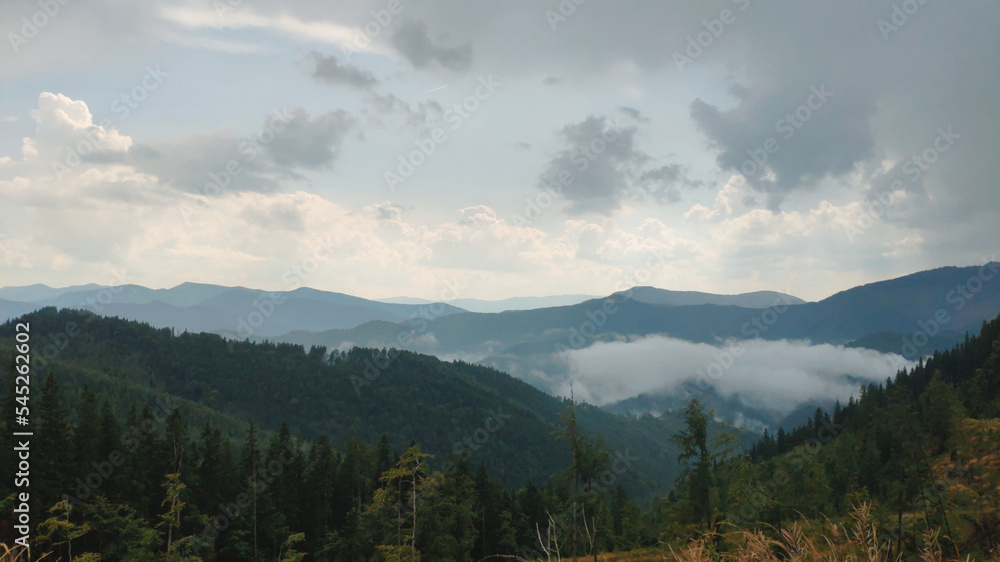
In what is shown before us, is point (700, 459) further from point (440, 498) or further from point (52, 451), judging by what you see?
point (52, 451)

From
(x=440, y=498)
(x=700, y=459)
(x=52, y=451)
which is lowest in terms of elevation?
(x=440, y=498)

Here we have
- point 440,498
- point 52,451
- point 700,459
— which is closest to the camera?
point 700,459

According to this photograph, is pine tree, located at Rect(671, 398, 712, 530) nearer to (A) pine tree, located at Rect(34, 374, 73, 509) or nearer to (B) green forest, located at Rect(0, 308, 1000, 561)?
(B) green forest, located at Rect(0, 308, 1000, 561)

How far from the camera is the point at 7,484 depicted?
42719 millimetres

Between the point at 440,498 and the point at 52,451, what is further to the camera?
the point at 440,498

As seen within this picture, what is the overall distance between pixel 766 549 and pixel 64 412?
59.1 m

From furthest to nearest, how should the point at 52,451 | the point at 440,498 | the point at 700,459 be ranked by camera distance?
the point at 440,498
the point at 52,451
the point at 700,459

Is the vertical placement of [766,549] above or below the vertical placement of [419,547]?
above

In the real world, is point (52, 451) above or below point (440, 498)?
above

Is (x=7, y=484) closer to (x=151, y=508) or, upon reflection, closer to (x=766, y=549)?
(x=151, y=508)

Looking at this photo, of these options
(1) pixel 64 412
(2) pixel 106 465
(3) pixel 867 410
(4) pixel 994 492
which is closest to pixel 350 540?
(2) pixel 106 465

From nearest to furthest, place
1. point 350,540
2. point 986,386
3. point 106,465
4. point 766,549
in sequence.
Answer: point 766,549, point 106,465, point 350,540, point 986,386

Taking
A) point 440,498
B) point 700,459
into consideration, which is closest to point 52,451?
point 440,498

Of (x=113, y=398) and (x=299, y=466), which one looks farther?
(x=113, y=398)
